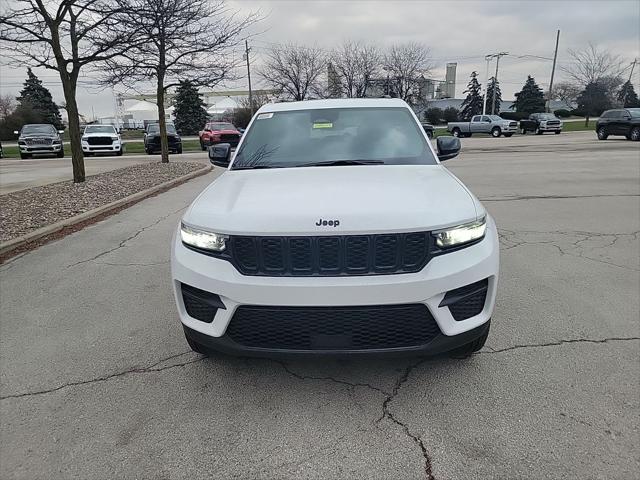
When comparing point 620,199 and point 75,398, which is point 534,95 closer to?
point 620,199

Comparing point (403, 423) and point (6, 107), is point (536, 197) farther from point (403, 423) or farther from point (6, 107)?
point (6, 107)

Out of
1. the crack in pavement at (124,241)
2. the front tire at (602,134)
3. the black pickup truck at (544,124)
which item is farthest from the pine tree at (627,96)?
the crack in pavement at (124,241)

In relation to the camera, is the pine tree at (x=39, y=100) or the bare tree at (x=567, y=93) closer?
the pine tree at (x=39, y=100)

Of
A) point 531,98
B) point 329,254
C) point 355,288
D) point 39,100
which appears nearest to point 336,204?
point 329,254

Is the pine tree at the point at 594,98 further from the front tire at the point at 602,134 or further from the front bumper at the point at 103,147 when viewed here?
the front bumper at the point at 103,147

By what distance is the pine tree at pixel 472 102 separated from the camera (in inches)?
2709

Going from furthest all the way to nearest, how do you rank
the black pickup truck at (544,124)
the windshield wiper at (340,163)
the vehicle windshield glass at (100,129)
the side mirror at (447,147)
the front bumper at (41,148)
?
the black pickup truck at (544,124) < the vehicle windshield glass at (100,129) < the front bumper at (41,148) < the side mirror at (447,147) < the windshield wiper at (340,163)

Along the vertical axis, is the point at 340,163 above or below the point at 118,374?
above

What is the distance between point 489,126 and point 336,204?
39069 millimetres

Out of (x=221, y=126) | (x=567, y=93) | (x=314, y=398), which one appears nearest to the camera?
(x=314, y=398)

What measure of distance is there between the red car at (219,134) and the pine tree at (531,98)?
5184 cm

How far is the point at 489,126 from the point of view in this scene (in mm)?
37844

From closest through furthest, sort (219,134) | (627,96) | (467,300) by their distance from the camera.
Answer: (467,300), (219,134), (627,96)

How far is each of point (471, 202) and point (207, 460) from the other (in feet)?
6.72
